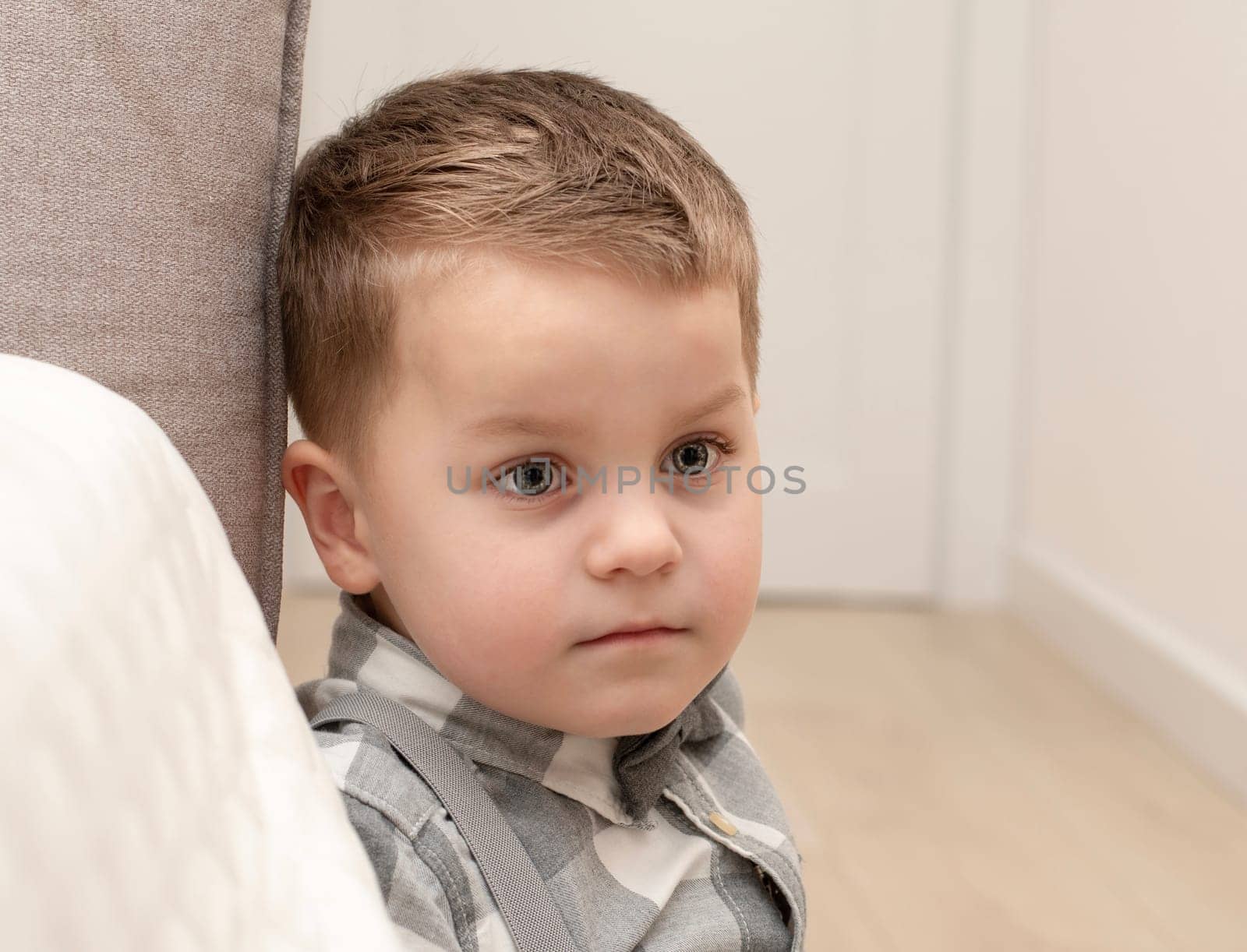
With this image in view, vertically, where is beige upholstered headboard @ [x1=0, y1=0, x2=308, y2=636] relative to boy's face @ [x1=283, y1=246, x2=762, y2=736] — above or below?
above

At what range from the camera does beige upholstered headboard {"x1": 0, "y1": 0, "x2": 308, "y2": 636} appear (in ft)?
1.77

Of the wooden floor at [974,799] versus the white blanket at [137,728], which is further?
the wooden floor at [974,799]

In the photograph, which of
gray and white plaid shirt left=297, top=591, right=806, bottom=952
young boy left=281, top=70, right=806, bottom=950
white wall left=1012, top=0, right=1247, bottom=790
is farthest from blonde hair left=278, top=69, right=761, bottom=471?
white wall left=1012, top=0, right=1247, bottom=790

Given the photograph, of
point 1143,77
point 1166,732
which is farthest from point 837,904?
point 1143,77

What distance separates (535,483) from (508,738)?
13 cm

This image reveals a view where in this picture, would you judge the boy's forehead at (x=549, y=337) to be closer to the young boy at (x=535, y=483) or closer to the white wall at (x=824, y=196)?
the young boy at (x=535, y=483)

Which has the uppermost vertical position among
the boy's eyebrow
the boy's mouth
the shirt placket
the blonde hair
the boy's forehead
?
the blonde hair

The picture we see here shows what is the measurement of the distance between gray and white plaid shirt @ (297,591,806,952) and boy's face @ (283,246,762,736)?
0.03 meters

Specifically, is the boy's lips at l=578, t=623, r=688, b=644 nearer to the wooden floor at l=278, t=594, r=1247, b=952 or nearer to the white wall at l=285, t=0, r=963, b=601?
the wooden floor at l=278, t=594, r=1247, b=952

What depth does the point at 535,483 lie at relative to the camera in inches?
24.0

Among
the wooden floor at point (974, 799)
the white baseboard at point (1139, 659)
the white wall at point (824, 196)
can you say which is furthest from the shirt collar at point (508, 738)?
the white wall at point (824, 196)

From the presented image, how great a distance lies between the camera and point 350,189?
67cm

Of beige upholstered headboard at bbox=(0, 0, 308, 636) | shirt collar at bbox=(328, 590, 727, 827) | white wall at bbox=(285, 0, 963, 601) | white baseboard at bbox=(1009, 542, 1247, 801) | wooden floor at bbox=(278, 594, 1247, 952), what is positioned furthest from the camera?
white wall at bbox=(285, 0, 963, 601)

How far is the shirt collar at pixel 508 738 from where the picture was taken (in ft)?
2.11
